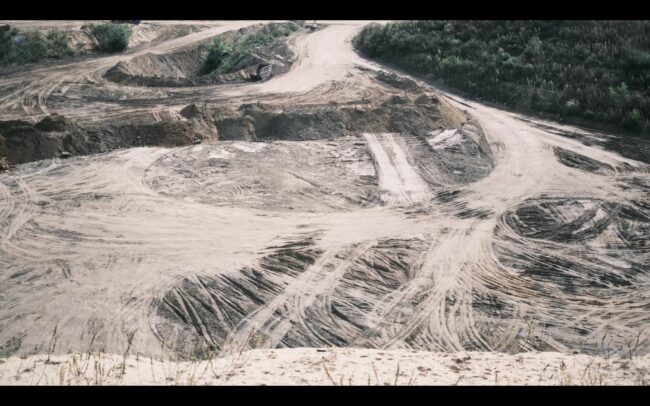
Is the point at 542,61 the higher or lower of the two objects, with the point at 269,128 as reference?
higher

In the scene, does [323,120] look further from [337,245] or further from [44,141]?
[44,141]

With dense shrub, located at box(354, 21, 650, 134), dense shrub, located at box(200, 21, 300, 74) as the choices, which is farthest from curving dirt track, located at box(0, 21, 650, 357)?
dense shrub, located at box(200, 21, 300, 74)

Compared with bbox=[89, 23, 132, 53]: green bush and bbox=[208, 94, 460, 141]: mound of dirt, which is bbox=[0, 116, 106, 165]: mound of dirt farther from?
bbox=[89, 23, 132, 53]: green bush

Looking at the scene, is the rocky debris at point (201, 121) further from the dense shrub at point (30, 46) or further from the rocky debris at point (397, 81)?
the dense shrub at point (30, 46)

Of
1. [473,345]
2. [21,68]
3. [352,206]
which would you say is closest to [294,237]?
[352,206]

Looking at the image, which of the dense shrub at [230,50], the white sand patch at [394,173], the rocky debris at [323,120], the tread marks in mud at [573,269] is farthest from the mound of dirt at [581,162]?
the dense shrub at [230,50]

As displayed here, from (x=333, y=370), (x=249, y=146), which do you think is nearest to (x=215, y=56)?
(x=249, y=146)
